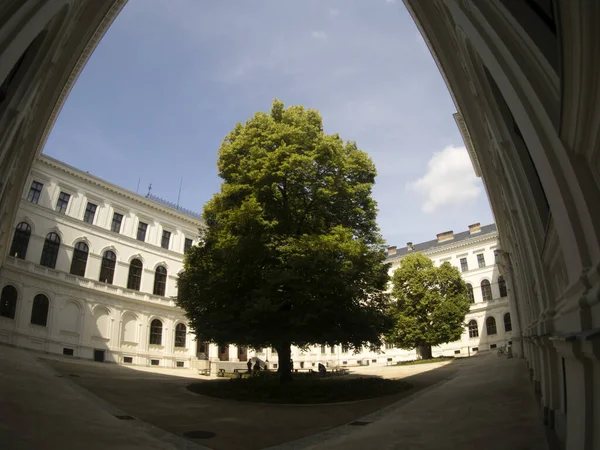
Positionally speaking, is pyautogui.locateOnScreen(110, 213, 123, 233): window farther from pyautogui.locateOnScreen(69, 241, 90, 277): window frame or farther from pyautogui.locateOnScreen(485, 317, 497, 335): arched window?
→ pyautogui.locateOnScreen(485, 317, 497, 335): arched window

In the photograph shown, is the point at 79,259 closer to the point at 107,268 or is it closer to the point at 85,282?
the point at 85,282

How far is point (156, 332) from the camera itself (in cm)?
3859

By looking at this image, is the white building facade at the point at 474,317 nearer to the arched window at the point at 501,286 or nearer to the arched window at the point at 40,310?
the arched window at the point at 501,286

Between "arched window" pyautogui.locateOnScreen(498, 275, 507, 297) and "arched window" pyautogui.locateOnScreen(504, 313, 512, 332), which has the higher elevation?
"arched window" pyautogui.locateOnScreen(498, 275, 507, 297)

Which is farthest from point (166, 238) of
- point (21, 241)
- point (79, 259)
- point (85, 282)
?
point (21, 241)

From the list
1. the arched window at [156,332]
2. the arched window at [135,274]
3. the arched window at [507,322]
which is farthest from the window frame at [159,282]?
the arched window at [507,322]

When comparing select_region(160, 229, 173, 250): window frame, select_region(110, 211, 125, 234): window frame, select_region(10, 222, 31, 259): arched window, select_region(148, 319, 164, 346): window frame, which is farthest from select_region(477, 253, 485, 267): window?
select_region(10, 222, 31, 259): arched window

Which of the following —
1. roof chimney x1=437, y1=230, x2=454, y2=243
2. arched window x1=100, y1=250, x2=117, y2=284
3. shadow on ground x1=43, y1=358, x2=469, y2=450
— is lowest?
shadow on ground x1=43, y1=358, x2=469, y2=450

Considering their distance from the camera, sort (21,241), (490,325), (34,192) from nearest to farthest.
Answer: (21,241) < (34,192) < (490,325)

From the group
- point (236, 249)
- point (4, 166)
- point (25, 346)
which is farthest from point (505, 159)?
point (25, 346)

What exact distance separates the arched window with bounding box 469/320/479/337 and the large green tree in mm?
42199

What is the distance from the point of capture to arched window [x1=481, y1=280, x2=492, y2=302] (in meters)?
53.5

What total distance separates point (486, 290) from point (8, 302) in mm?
57339

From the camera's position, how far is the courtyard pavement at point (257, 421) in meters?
6.82
